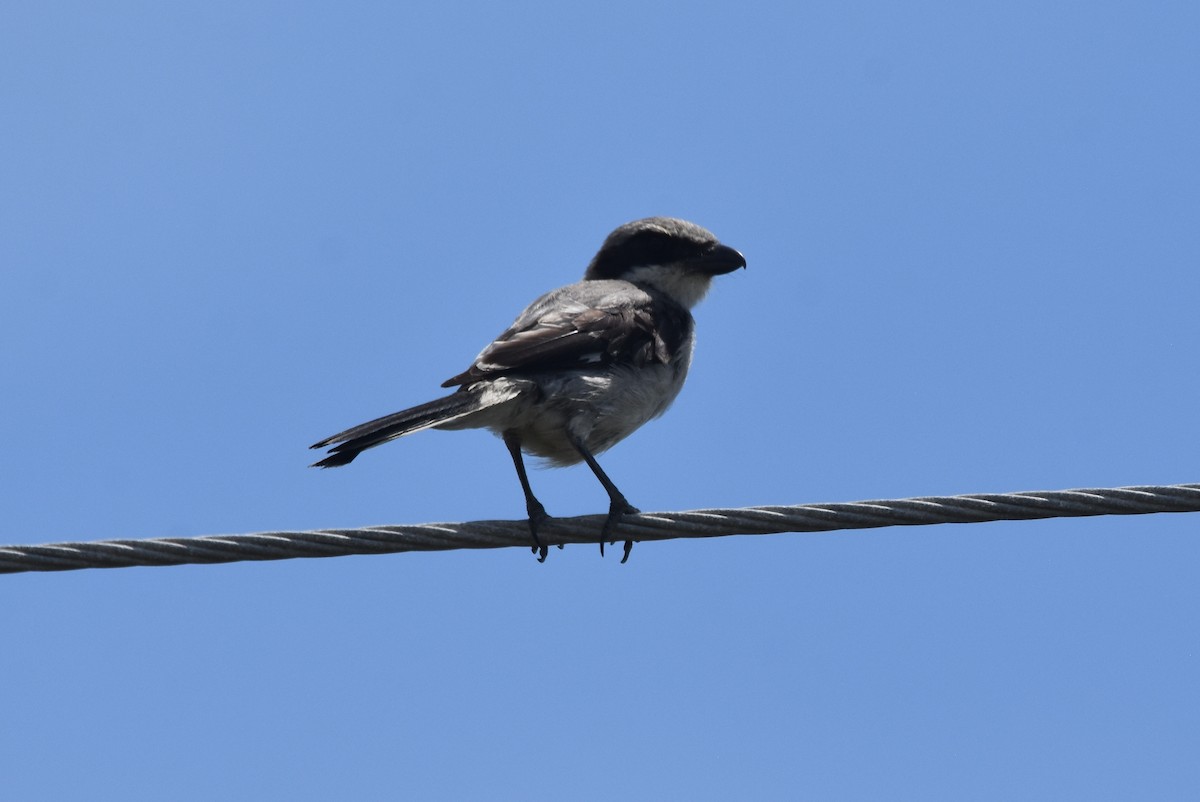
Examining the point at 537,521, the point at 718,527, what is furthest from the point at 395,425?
the point at 718,527

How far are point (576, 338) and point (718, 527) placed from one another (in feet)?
8.03

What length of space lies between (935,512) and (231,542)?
2.53m

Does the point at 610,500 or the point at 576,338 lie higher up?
the point at 576,338

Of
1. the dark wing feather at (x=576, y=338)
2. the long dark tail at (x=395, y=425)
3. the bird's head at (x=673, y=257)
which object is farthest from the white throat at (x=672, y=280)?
the long dark tail at (x=395, y=425)

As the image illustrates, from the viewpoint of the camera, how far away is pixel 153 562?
520cm

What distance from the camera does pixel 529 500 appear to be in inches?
281

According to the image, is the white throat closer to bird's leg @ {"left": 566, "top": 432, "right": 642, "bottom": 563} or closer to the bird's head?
the bird's head

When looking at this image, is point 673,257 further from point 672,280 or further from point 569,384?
point 569,384

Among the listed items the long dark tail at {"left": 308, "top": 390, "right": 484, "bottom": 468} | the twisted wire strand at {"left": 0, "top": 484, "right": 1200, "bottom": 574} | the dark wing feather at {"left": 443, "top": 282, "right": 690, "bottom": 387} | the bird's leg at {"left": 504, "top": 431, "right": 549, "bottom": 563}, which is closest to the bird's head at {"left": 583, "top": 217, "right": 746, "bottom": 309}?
the dark wing feather at {"left": 443, "top": 282, "right": 690, "bottom": 387}

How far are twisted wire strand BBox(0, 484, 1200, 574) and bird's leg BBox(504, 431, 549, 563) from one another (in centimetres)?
65

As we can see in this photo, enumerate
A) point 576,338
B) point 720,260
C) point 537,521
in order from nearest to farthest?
point 537,521
point 576,338
point 720,260

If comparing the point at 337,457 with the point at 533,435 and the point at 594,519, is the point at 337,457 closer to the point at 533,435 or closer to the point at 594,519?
the point at 594,519

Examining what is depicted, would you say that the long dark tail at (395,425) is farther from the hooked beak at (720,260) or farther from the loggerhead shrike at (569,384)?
the hooked beak at (720,260)

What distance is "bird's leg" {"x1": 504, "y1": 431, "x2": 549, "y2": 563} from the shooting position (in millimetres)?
6095
